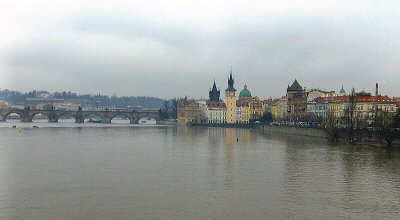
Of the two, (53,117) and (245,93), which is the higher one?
(245,93)

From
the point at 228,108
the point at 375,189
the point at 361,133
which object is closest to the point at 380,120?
the point at 361,133

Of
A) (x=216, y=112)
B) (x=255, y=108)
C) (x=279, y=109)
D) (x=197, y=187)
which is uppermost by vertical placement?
(x=255, y=108)

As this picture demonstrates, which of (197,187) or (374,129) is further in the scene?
(374,129)

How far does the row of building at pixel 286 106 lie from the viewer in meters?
73.9

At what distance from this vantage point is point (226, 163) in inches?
1147

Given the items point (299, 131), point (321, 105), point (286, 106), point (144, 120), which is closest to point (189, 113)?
point (286, 106)

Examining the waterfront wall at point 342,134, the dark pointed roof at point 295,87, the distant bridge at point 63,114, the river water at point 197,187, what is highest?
the dark pointed roof at point 295,87

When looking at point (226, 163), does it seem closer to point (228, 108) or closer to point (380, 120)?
point (380, 120)

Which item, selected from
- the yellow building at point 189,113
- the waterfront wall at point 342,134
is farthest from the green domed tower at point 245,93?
the waterfront wall at point 342,134

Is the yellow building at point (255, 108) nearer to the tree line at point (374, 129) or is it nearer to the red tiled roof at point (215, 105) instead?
the red tiled roof at point (215, 105)

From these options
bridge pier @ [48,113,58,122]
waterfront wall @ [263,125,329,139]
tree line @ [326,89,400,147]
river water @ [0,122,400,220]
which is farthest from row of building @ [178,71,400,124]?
river water @ [0,122,400,220]

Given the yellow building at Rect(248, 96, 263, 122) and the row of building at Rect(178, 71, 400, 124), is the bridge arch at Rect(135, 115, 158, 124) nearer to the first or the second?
the row of building at Rect(178, 71, 400, 124)

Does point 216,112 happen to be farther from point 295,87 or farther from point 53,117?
point 53,117

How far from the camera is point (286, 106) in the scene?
334 ft
